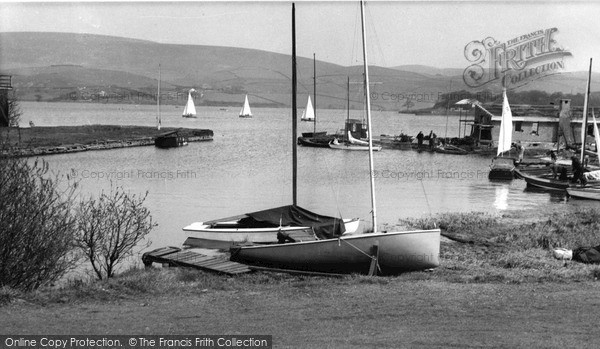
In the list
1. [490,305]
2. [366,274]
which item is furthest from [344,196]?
[490,305]

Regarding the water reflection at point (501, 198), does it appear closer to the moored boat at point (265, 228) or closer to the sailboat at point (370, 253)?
the moored boat at point (265, 228)

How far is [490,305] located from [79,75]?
13661 cm

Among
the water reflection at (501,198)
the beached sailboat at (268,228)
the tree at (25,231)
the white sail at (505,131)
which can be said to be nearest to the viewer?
the tree at (25,231)

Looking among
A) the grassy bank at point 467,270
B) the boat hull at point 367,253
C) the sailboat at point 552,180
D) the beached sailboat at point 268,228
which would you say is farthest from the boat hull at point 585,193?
the boat hull at point 367,253

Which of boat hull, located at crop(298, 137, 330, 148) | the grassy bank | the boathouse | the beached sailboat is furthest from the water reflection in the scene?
boat hull, located at crop(298, 137, 330, 148)

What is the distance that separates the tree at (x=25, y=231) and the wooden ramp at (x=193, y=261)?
13.7 feet

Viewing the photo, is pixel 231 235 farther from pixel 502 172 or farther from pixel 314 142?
pixel 314 142

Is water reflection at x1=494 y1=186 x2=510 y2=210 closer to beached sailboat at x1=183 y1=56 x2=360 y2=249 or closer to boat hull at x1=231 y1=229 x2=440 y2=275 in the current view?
beached sailboat at x1=183 y1=56 x2=360 y2=249

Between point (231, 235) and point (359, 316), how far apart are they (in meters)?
11.9

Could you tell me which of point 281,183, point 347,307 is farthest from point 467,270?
point 281,183

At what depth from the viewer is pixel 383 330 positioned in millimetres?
11055

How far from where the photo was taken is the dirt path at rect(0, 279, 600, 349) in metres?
10.5

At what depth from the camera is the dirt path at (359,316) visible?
10531mm

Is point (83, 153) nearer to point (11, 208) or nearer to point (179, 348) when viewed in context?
point (11, 208)
